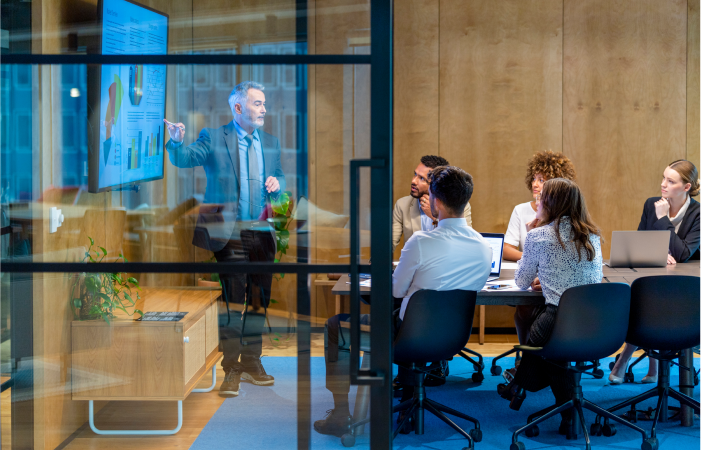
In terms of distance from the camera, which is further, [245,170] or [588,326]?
[588,326]

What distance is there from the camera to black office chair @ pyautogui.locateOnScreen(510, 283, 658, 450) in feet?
10.3

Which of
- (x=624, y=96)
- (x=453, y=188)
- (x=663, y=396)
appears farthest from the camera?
(x=624, y=96)

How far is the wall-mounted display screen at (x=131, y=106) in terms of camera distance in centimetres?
221

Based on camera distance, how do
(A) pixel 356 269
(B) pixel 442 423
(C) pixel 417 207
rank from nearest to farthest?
(A) pixel 356 269, (B) pixel 442 423, (C) pixel 417 207

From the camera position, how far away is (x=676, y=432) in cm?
354

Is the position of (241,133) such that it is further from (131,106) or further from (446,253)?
(446,253)

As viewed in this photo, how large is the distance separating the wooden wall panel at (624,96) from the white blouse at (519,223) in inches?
55.1

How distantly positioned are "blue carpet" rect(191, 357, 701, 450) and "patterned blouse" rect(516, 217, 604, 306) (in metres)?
0.83

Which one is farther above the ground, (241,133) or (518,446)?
(241,133)

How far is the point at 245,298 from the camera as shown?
2.28m

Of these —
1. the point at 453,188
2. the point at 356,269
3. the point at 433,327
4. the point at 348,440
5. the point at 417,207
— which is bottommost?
the point at 348,440

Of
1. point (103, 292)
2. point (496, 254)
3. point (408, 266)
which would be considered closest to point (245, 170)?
point (103, 292)

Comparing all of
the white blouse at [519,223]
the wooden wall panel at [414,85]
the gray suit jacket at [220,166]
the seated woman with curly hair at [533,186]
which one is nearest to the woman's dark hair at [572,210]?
the seated woman with curly hair at [533,186]

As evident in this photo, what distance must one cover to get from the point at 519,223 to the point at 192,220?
3.17 metres
